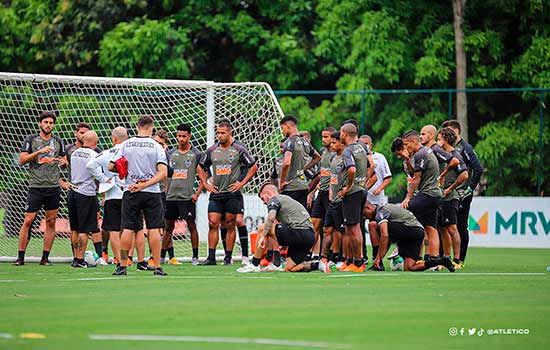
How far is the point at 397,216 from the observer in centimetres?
1546

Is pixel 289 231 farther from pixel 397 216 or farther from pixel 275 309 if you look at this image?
pixel 275 309

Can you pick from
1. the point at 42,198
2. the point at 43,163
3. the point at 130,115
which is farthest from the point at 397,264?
the point at 130,115

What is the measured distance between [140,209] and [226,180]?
10.8 feet

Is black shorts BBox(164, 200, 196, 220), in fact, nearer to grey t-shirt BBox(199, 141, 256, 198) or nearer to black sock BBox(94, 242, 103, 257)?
grey t-shirt BBox(199, 141, 256, 198)

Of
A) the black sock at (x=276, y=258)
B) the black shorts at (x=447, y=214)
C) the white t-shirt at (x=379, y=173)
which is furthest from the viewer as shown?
the white t-shirt at (x=379, y=173)

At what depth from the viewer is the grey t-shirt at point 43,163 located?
16453 mm

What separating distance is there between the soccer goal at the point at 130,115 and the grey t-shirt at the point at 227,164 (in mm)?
1517

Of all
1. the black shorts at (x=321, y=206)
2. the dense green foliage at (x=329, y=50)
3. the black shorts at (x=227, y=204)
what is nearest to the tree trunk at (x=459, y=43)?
the dense green foliage at (x=329, y=50)

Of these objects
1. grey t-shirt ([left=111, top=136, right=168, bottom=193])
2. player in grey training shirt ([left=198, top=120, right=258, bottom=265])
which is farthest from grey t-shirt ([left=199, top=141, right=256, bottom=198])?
grey t-shirt ([left=111, top=136, right=168, bottom=193])

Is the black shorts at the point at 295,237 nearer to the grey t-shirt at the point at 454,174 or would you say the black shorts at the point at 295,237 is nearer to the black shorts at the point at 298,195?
the black shorts at the point at 298,195

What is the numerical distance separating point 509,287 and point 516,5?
53.2ft

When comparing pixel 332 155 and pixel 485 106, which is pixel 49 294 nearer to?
pixel 332 155

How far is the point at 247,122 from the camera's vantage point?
20.2 meters

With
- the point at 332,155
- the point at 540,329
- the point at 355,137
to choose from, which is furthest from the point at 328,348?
the point at 332,155
